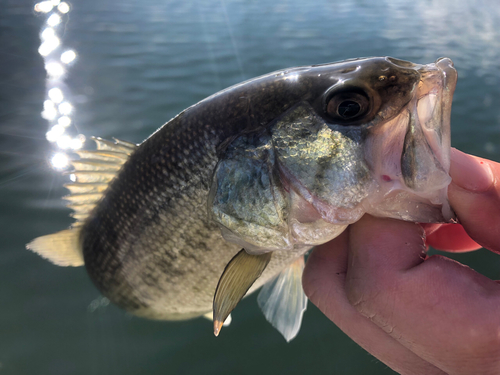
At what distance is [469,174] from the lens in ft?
3.59

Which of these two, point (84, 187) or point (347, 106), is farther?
point (84, 187)

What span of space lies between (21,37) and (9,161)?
4.17m

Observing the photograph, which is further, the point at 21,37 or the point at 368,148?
the point at 21,37

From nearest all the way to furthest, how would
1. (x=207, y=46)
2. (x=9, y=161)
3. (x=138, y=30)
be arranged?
(x=9, y=161)
(x=207, y=46)
(x=138, y=30)

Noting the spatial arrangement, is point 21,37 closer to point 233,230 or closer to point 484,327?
point 233,230

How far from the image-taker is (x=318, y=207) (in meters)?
1.13

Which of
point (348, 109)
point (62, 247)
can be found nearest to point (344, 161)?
point (348, 109)

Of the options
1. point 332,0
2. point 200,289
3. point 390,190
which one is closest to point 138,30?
point 332,0

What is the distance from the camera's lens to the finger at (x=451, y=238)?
5.50 feet

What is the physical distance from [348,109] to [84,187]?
148 centimetres

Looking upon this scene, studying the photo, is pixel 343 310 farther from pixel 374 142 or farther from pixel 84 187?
pixel 84 187

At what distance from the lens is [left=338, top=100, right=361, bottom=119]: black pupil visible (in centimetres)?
107

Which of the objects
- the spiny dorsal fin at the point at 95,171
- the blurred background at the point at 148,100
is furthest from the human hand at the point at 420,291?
the blurred background at the point at 148,100

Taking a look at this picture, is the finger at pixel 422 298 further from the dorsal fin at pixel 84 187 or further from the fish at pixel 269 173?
the dorsal fin at pixel 84 187
